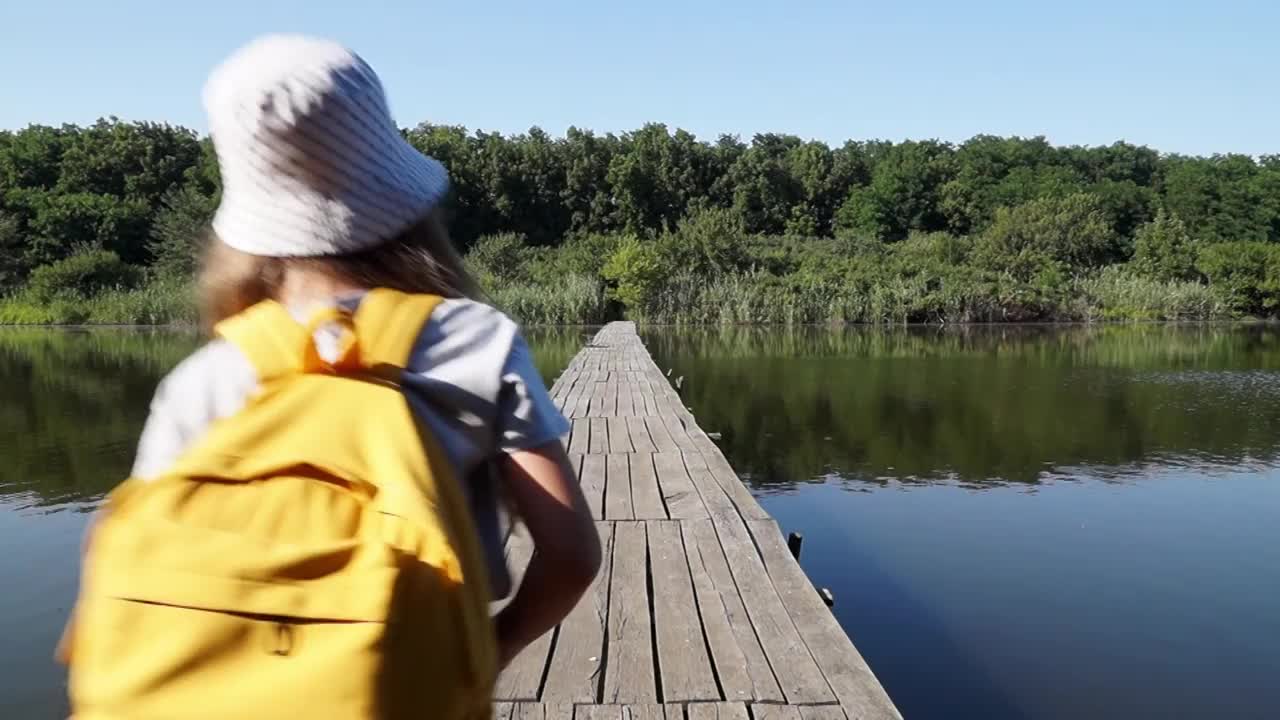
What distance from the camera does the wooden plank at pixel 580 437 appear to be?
18.8 feet

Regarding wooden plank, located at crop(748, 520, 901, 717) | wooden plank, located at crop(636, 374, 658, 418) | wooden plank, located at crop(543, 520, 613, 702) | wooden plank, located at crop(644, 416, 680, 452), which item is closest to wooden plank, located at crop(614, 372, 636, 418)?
wooden plank, located at crop(636, 374, 658, 418)

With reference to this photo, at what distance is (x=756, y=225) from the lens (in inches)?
1924

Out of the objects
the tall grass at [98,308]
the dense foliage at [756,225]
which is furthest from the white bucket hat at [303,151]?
the tall grass at [98,308]

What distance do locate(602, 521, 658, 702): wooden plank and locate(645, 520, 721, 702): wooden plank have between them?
1.3 inches

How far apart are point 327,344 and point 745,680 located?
1.79 metres

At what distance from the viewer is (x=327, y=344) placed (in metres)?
0.79

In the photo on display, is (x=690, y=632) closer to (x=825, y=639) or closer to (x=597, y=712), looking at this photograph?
(x=825, y=639)

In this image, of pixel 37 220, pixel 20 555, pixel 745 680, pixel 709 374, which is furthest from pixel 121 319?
pixel 745 680

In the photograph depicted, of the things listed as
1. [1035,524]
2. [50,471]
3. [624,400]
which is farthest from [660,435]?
[50,471]

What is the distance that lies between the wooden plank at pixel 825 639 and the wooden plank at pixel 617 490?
755 mm

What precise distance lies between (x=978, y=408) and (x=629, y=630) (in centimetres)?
953

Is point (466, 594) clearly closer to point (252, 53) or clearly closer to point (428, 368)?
point (428, 368)

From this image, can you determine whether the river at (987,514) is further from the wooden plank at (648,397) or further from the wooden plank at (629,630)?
the wooden plank at (629,630)

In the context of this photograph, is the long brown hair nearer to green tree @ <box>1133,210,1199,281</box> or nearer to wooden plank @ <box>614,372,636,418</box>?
wooden plank @ <box>614,372,636,418</box>
